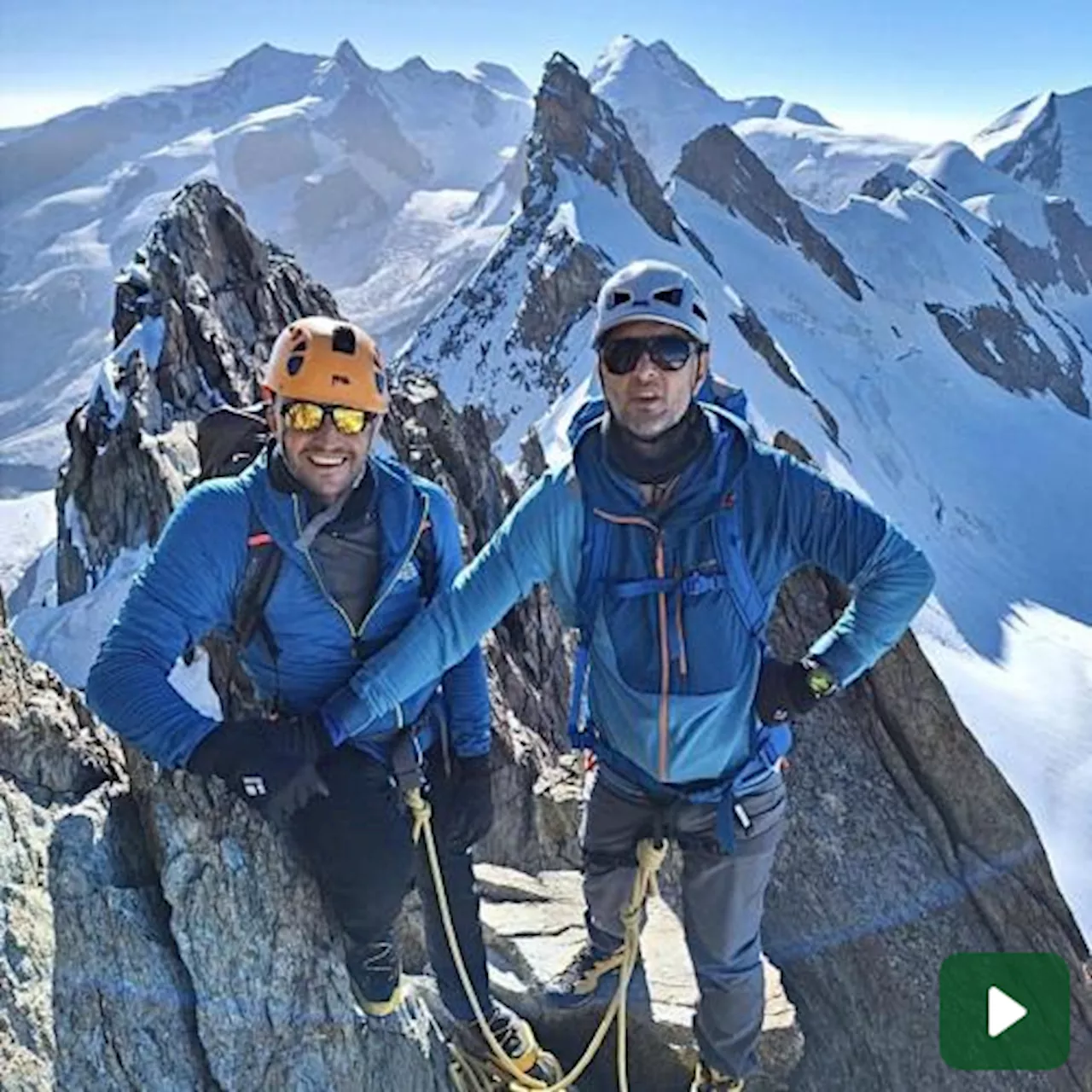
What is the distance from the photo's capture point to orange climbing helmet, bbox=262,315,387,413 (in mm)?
4961

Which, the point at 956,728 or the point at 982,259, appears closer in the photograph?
the point at 956,728

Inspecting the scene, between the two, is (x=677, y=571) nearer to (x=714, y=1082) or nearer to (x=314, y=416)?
(x=314, y=416)

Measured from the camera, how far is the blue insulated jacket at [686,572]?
15.9 ft

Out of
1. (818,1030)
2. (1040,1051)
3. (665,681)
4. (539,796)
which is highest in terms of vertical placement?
(665,681)

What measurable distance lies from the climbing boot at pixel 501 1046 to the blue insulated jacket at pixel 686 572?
1.93 m

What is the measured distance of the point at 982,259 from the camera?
11388 cm

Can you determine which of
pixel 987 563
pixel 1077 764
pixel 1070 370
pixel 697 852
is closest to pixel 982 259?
pixel 1070 370

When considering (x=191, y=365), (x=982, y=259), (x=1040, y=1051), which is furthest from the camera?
(x=982, y=259)

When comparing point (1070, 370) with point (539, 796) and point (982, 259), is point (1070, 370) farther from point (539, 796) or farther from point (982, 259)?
point (539, 796)

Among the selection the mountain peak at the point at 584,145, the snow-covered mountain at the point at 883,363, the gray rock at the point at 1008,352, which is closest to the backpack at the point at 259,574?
the snow-covered mountain at the point at 883,363

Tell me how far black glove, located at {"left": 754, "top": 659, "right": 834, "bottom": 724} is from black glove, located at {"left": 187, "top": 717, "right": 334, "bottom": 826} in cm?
209

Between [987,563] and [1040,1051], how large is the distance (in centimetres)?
6657

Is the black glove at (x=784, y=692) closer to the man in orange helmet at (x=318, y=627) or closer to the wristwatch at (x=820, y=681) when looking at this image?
the wristwatch at (x=820, y=681)

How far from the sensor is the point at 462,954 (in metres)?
5.66
